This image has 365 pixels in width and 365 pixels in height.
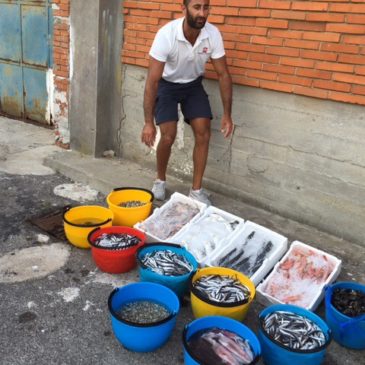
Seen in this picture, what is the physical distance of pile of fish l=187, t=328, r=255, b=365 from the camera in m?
2.61

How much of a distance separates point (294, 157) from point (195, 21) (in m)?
1.74

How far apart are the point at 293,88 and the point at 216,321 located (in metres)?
2.55

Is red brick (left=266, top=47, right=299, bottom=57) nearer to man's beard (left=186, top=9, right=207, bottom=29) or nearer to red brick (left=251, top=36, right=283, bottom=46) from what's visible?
red brick (left=251, top=36, right=283, bottom=46)

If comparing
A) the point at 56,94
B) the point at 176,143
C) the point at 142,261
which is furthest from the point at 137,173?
the point at 142,261

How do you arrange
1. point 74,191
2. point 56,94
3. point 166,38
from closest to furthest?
point 166,38
point 74,191
point 56,94

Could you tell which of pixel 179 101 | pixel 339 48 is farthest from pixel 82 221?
pixel 339 48

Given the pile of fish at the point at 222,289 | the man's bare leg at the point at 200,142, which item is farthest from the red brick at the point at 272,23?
the pile of fish at the point at 222,289

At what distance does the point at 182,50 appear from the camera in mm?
4375

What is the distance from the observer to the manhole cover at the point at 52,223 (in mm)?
4277

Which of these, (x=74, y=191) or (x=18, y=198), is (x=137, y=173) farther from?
(x=18, y=198)

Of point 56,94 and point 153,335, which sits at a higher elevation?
point 56,94

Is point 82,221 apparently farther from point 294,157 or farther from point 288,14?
point 288,14

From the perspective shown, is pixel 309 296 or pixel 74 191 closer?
pixel 309 296

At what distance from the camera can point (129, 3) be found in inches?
213
